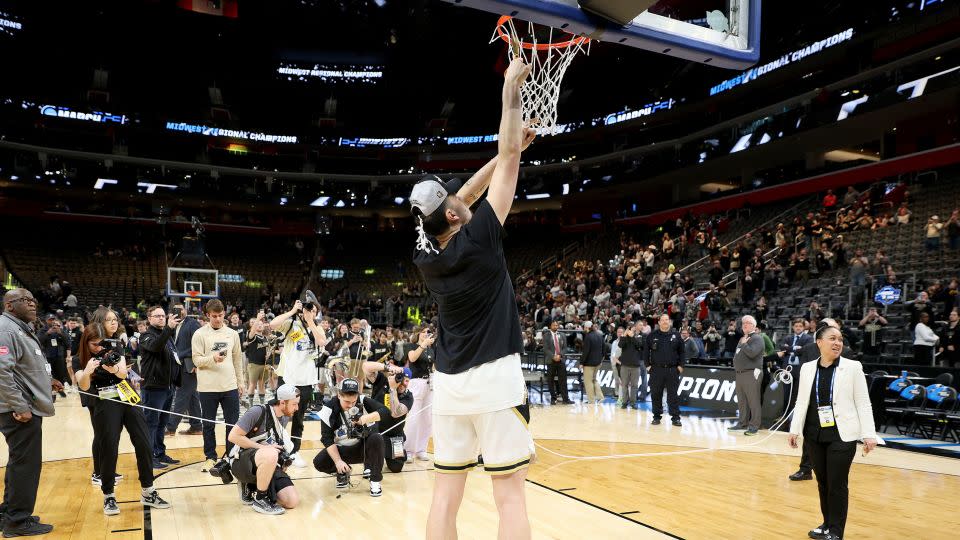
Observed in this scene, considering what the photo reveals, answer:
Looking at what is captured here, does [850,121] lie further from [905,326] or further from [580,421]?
[580,421]

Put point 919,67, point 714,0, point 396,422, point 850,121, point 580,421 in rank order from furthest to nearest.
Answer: point 850,121 → point 919,67 → point 580,421 → point 396,422 → point 714,0

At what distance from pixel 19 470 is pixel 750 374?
1010cm

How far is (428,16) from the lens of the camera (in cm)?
2817

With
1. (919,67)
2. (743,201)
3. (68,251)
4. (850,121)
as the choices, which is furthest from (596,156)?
(68,251)

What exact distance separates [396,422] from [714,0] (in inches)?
216

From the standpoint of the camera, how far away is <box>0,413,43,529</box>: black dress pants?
202 inches

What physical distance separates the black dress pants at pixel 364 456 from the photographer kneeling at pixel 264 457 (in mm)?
630

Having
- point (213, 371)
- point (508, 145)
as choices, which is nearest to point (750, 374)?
point (213, 371)

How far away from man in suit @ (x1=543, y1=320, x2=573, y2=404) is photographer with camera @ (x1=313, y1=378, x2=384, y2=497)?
7.88 metres

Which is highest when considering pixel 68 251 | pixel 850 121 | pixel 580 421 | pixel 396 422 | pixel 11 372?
pixel 850 121

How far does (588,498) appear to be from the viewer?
6.57 metres

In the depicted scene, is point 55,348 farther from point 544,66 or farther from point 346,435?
point 544,66

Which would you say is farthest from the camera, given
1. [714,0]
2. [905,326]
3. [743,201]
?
[743,201]

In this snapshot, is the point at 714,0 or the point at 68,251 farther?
the point at 68,251
